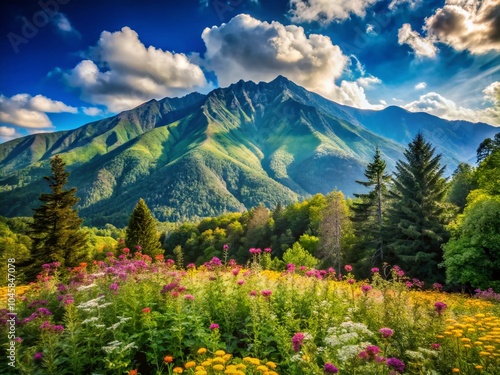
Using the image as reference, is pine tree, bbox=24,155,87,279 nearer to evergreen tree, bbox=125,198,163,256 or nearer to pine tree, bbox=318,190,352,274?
evergreen tree, bbox=125,198,163,256

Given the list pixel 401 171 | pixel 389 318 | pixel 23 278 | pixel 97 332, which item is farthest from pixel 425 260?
pixel 23 278

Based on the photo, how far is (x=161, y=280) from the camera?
24.8 ft

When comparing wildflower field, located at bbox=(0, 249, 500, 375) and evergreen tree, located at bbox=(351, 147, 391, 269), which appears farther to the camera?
evergreen tree, located at bbox=(351, 147, 391, 269)

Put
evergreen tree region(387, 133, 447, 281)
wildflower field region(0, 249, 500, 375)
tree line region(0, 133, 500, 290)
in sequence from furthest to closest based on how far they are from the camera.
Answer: evergreen tree region(387, 133, 447, 281)
tree line region(0, 133, 500, 290)
wildflower field region(0, 249, 500, 375)

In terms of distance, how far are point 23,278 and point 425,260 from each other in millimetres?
33868

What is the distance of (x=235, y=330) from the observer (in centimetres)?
669

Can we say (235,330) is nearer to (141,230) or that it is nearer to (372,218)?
(372,218)

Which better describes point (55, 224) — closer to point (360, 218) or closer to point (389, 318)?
point (389, 318)

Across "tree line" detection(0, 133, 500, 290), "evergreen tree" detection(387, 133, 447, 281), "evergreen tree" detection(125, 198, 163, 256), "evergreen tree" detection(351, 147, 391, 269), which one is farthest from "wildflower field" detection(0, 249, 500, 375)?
"evergreen tree" detection(125, 198, 163, 256)

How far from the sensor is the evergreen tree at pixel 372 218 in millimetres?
30031

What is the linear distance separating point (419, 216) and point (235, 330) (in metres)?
25.2

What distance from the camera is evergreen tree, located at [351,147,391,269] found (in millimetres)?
30031

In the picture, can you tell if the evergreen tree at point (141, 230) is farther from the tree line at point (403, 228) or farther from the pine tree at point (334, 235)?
the pine tree at point (334, 235)

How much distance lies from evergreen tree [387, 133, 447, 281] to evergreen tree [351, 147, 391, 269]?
1.93 meters
